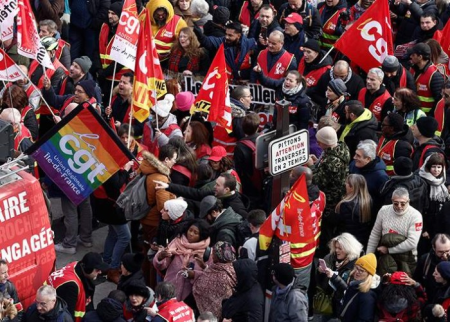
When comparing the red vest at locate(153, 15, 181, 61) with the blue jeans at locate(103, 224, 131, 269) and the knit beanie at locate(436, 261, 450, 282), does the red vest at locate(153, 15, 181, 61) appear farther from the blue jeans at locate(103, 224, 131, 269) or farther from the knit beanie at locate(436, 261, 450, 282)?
the knit beanie at locate(436, 261, 450, 282)

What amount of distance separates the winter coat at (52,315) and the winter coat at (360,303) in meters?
2.66

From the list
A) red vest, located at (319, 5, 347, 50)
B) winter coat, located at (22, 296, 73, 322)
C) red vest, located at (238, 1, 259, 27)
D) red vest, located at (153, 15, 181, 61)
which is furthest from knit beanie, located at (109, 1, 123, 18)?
winter coat, located at (22, 296, 73, 322)

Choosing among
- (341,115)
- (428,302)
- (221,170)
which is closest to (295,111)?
(341,115)

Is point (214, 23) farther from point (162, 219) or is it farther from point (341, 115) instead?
point (162, 219)

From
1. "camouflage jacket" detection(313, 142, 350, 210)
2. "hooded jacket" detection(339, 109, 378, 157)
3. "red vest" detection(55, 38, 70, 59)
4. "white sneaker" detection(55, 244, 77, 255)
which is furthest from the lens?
"red vest" detection(55, 38, 70, 59)

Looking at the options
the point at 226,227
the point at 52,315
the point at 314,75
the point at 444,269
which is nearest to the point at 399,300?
the point at 444,269

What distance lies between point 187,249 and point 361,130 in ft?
10.1

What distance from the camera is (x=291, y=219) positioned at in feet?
39.4

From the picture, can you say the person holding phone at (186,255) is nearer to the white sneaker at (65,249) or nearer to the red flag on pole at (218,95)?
the red flag on pole at (218,95)

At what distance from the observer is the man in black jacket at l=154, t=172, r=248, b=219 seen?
45.6 feet

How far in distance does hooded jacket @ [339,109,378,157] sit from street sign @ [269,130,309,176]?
123 inches

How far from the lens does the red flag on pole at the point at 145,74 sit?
15.0 m

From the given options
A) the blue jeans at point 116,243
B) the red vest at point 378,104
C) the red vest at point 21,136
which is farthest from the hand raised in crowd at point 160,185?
the red vest at point 378,104

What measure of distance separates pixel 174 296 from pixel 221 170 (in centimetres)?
279
